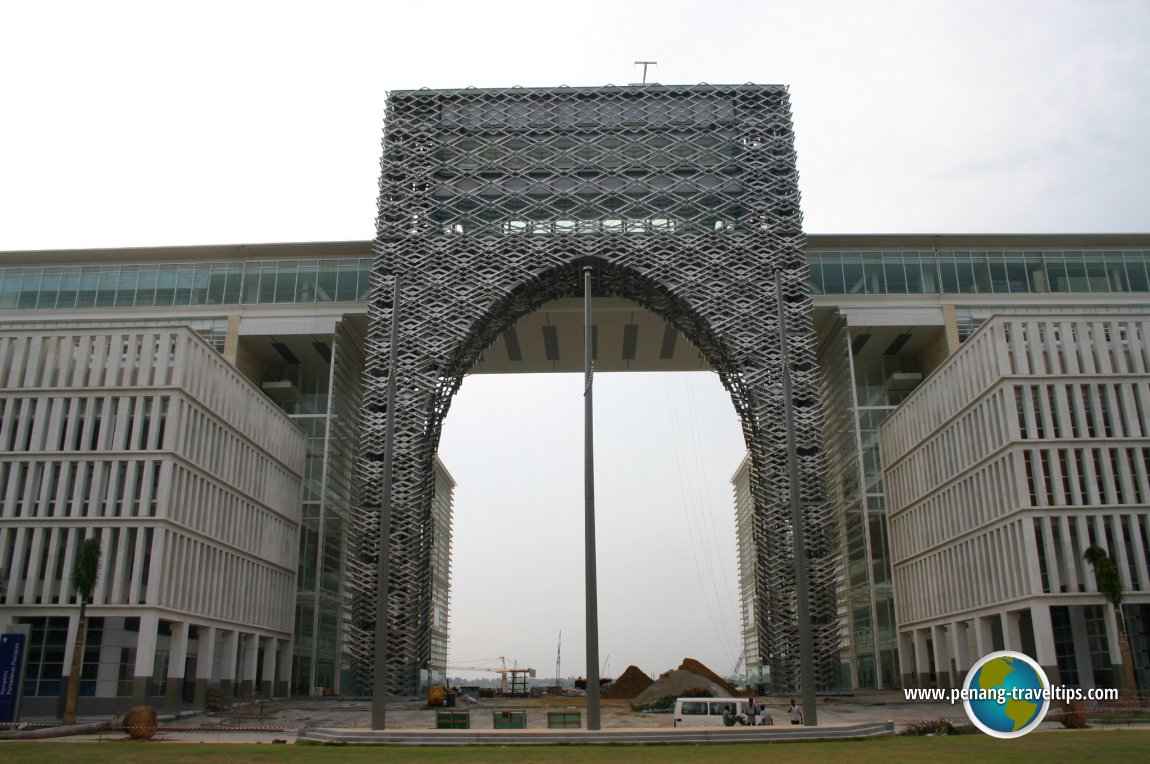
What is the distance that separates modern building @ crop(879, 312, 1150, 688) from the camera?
31781mm

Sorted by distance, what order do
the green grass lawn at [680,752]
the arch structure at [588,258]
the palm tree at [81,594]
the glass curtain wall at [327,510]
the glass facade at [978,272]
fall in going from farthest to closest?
the glass facade at [978,272]
the glass curtain wall at [327,510]
the arch structure at [588,258]
the palm tree at [81,594]
the green grass lawn at [680,752]

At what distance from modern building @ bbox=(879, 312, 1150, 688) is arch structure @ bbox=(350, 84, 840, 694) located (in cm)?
562

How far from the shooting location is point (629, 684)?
51.8 m

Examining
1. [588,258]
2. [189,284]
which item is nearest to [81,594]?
[588,258]

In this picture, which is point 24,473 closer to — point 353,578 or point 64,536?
point 64,536

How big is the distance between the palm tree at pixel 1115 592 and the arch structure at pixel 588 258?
447 inches

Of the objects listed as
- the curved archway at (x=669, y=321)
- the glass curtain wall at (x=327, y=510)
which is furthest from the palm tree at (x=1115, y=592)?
the glass curtain wall at (x=327, y=510)

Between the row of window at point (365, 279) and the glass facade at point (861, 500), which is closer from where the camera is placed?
the glass facade at point (861, 500)

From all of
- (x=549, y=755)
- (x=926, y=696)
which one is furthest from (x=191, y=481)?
(x=926, y=696)

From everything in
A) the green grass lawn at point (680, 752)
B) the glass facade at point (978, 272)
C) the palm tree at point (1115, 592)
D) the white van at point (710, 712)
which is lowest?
the green grass lawn at point (680, 752)

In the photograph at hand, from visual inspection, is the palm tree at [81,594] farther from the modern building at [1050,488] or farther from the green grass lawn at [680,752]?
the modern building at [1050,488]

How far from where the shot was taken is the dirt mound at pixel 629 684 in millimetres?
51094

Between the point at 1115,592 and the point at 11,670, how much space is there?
3130 cm

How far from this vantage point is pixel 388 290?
43.6 metres
